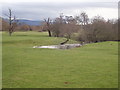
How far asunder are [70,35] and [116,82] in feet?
206

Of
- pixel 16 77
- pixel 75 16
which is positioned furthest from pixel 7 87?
pixel 75 16

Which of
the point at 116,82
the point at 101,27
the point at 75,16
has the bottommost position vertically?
the point at 116,82

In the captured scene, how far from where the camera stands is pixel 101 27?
208 feet

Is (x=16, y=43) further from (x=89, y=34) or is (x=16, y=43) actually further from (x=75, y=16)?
(x=75, y=16)

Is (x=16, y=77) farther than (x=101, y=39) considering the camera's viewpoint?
No

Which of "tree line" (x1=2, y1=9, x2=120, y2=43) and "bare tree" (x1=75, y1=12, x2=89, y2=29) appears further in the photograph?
"bare tree" (x1=75, y1=12, x2=89, y2=29)

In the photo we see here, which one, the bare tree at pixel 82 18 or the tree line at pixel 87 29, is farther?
the bare tree at pixel 82 18

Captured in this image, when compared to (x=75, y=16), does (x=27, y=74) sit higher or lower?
lower

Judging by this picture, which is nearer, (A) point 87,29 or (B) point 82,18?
(A) point 87,29

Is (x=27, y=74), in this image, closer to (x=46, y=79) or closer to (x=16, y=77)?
(x=16, y=77)

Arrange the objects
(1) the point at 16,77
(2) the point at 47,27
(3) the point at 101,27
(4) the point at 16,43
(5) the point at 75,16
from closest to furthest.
A: (1) the point at 16,77 < (4) the point at 16,43 < (3) the point at 101,27 < (2) the point at 47,27 < (5) the point at 75,16

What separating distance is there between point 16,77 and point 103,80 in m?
4.81

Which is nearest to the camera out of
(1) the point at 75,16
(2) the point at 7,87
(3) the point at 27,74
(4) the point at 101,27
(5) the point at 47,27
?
(2) the point at 7,87

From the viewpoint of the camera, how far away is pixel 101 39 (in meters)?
64.2
